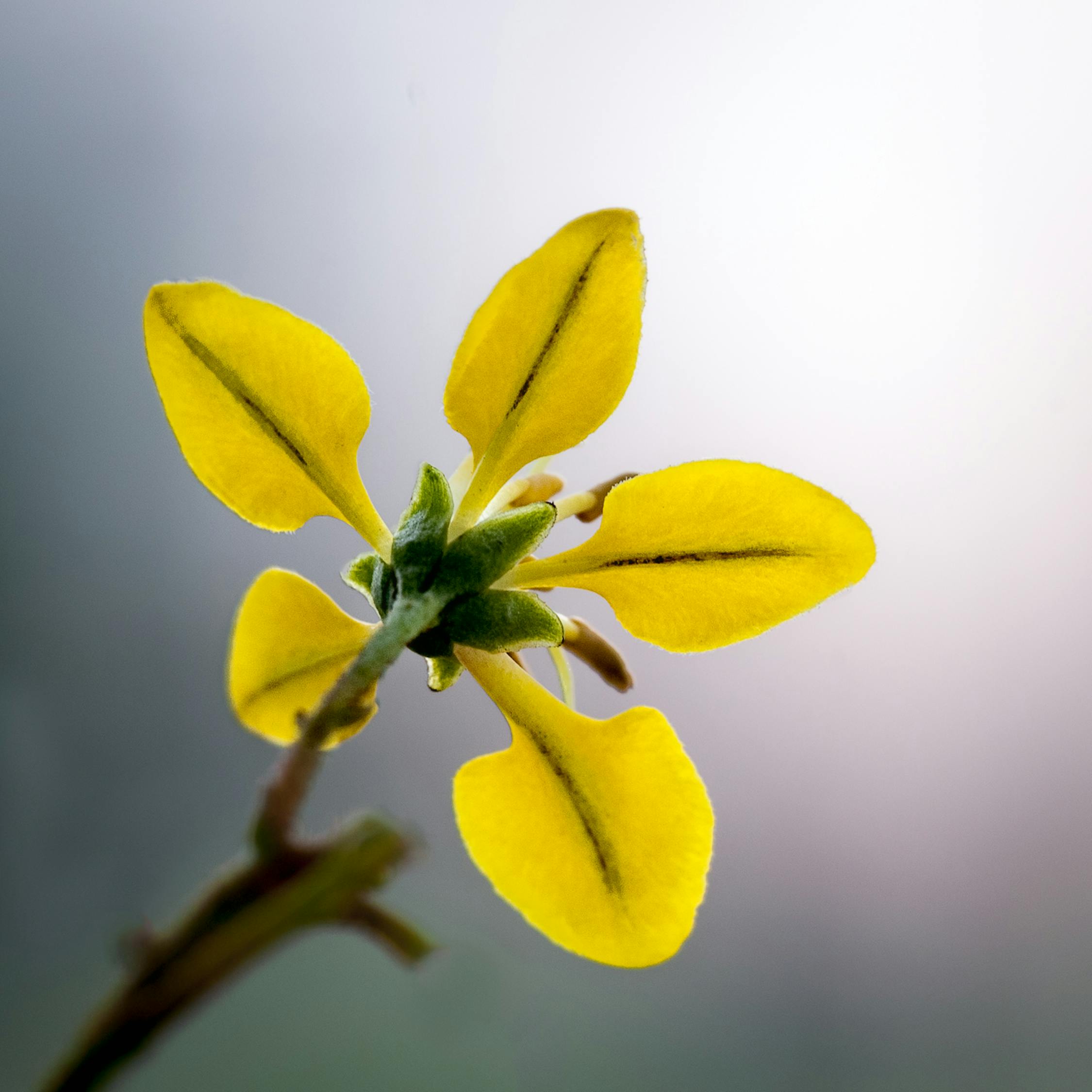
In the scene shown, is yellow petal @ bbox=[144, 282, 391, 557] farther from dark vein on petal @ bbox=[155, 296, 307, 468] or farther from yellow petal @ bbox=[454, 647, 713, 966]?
yellow petal @ bbox=[454, 647, 713, 966]

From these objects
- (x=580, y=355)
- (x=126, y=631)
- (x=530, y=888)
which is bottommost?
(x=126, y=631)

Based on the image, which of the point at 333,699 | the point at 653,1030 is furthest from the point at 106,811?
the point at 333,699

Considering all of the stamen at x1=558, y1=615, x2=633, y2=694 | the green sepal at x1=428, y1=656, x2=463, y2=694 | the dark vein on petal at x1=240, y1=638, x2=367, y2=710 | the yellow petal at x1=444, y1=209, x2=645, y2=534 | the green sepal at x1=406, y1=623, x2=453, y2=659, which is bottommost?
the dark vein on petal at x1=240, y1=638, x2=367, y2=710

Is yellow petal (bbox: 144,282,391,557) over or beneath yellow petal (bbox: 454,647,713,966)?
over

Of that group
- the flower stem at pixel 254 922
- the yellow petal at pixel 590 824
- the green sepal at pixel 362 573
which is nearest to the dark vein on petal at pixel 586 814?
the yellow petal at pixel 590 824

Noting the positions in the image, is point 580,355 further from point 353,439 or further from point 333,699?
point 333,699

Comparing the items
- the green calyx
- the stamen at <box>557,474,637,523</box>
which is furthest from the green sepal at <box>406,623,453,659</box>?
the stamen at <box>557,474,637,523</box>

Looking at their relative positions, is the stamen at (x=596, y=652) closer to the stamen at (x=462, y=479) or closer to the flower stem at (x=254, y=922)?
the stamen at (x=462, y=479)
